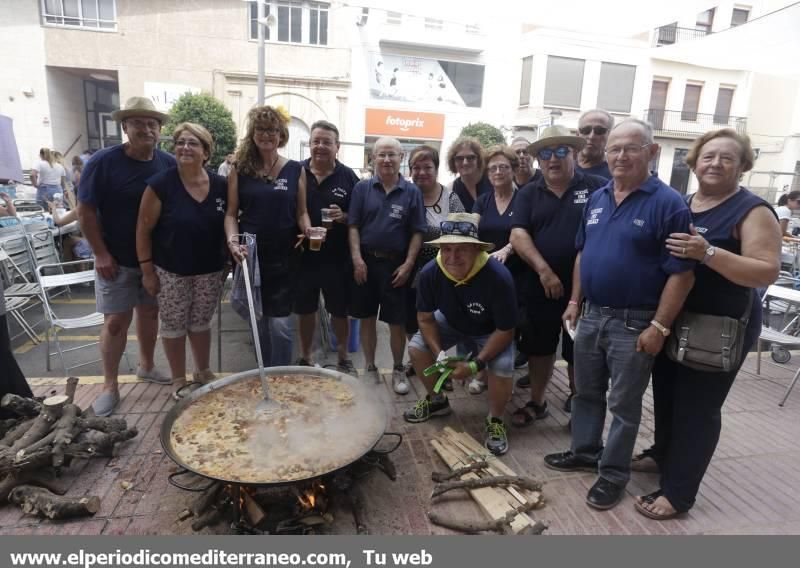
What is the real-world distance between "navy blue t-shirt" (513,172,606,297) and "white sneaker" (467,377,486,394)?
1118mm

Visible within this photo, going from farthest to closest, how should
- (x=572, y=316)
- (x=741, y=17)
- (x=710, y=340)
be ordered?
(x=741, y=17) < (x=572, y=316) < (x=710, y=340)

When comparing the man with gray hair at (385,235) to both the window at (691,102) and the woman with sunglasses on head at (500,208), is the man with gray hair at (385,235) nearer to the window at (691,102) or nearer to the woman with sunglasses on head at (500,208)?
the woman with sunglasses on head at (500,208)

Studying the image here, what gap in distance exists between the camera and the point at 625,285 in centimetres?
236

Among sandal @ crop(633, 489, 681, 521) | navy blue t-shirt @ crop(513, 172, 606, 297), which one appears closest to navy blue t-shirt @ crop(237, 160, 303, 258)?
navy blue t-shirt @ crop(513, 172, 606, 297)

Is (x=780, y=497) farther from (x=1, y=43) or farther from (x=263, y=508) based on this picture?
(x=1, y=43)

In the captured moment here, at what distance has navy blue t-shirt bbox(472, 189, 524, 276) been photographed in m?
3.52

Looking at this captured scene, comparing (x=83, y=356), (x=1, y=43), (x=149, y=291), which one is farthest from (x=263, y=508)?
(x=1, y=43)

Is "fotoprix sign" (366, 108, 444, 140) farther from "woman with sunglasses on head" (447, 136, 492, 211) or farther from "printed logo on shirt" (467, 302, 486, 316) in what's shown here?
"printed logo on shirt" (467, 302, 486, 316)

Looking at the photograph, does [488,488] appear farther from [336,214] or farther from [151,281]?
[151,281]

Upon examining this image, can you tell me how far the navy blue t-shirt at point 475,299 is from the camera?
299 centimetres

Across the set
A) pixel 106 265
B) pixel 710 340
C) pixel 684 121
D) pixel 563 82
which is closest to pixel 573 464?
pixel 710 340

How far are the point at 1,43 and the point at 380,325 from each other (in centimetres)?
1863

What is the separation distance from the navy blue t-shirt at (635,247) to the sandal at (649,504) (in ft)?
3.62

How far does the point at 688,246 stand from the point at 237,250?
2.60m
